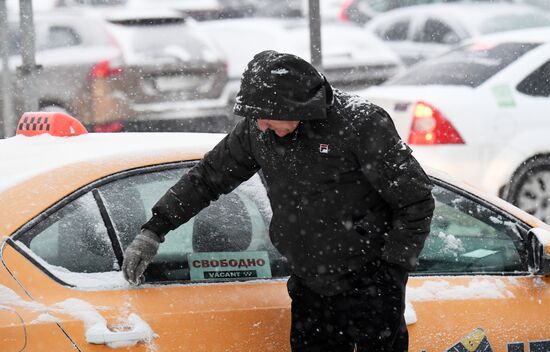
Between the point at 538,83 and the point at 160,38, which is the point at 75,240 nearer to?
the point at 538,83

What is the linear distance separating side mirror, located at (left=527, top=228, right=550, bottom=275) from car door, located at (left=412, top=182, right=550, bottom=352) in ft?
0.18

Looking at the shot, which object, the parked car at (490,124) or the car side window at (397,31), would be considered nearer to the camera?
the parked car at (490,124)

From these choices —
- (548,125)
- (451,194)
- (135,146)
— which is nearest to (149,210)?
(135,146)

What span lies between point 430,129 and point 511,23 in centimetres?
785

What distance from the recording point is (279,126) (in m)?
3.50

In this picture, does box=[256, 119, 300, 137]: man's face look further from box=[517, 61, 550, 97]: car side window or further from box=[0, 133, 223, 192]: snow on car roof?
box=[517, 61, 550, 97]: car side window

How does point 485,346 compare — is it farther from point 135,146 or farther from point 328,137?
point 135,146

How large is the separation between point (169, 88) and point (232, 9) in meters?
10.5

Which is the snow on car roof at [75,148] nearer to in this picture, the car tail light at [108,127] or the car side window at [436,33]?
the car tail light at [108,127]

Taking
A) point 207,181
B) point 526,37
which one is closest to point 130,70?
point 526,37

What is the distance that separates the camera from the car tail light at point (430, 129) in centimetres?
789

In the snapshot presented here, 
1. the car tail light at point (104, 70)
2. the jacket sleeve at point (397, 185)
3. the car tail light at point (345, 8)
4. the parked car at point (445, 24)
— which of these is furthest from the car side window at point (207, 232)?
the car tail light at point (345, 8)

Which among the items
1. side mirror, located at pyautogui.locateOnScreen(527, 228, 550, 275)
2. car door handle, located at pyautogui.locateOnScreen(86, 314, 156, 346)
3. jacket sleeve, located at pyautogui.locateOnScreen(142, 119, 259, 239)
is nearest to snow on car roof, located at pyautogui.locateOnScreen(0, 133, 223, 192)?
jacket sleeve, located at pyautogui.locateOnScreen(142, 119, 259, 239)

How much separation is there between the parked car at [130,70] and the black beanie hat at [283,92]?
770 centimetres
